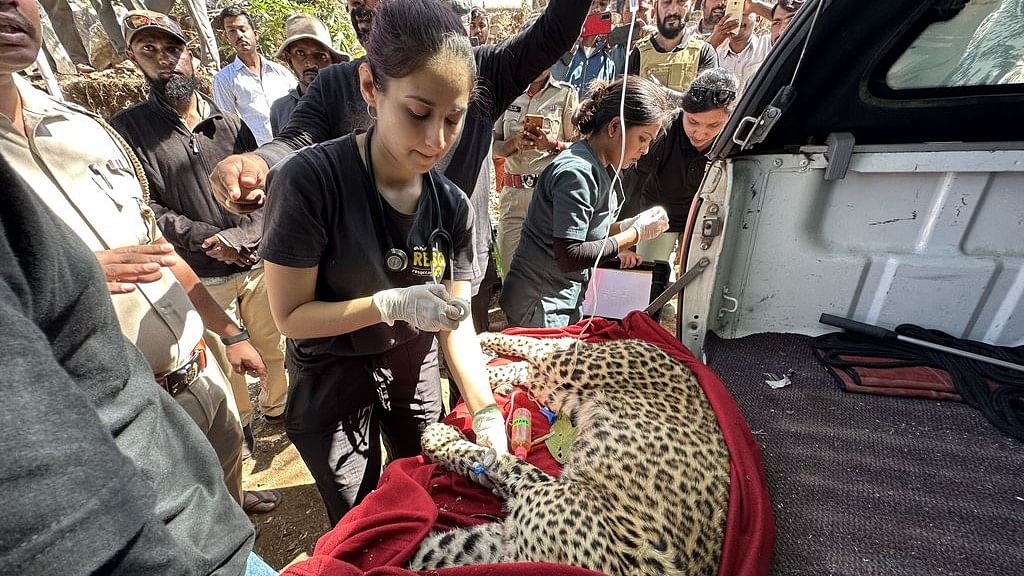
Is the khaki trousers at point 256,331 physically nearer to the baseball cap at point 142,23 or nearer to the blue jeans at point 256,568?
the baseball cap at point 142,23

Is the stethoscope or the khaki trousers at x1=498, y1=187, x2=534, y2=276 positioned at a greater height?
the stethoscope

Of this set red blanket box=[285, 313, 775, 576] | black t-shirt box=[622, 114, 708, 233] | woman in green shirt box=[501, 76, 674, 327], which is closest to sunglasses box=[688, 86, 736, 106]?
black t-shirt box=[622, 114, 708, 233]

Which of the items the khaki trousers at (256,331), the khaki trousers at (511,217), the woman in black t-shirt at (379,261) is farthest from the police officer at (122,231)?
the khaki trousers at (511,217)

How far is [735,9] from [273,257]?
21.7 ft

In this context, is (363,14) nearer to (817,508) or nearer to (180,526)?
(180,526)

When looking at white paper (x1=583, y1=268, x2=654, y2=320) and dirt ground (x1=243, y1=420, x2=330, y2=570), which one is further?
white paper (x1=583, y1=268, x2=654, y2=320)

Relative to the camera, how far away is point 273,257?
1434 millimetres

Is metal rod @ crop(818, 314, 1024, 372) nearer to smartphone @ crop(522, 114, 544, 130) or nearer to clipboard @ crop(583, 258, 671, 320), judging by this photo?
clipboard @ crop(583, 258, 671, 320)

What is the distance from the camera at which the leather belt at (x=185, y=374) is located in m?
1.67

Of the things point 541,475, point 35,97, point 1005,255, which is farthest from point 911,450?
point 35,97

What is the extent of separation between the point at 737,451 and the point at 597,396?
0.77 metres

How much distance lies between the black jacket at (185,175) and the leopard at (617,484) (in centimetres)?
232

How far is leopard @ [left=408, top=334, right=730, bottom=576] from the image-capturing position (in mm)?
1563

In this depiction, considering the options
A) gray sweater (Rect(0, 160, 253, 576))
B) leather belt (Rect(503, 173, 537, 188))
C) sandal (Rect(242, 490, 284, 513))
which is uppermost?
gray sweater (Rect(0, 160, 253, 576))
